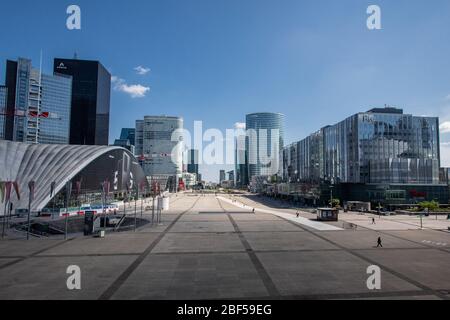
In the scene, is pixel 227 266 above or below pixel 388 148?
below

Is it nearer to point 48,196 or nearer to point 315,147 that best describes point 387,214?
point 48,196

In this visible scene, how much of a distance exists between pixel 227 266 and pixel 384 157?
107 m

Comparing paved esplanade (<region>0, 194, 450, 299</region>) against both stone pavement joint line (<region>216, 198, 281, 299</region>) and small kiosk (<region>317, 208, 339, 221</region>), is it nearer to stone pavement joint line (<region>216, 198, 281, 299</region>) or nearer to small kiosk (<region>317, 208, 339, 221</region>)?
stone pavement joint line (<region>216, 198, 281, 299</region>)

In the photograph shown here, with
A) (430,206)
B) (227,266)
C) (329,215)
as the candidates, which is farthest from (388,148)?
(227,266)

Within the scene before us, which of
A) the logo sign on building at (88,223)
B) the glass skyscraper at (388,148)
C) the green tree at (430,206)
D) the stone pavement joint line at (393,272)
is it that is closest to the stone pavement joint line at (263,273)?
the stone pavement joint line at (393,272)

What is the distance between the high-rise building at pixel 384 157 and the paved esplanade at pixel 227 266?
182 ft

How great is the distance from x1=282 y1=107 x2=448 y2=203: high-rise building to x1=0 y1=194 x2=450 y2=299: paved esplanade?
55434mm

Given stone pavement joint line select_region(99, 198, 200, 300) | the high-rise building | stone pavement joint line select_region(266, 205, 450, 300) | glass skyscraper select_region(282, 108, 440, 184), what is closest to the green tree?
the high-rise building

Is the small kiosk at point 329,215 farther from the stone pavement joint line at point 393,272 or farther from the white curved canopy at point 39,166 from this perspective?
the white curved canopy at point 39,166

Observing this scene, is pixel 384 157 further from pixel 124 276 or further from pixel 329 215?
pixel 124 276

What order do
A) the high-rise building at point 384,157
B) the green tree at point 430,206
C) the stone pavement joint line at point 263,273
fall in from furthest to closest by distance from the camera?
1. the high-rise building at point 384,157
2. the green tree at point 430,206
3. the stone pavement joint line at point 263,273

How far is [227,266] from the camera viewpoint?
23.3 metres

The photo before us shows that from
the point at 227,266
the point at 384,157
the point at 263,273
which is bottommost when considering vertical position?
the point at 227,266

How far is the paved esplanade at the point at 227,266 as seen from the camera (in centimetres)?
1748
